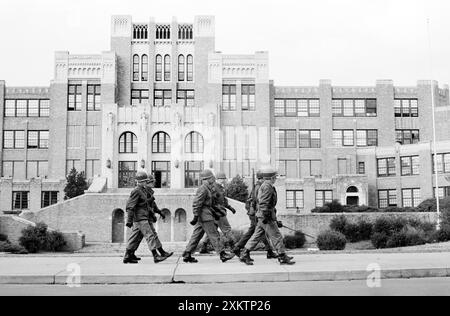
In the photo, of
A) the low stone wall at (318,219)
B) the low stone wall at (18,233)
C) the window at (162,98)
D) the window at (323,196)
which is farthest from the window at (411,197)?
the low stone wall at (18,233)

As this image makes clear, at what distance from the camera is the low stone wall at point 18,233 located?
38.0 meters

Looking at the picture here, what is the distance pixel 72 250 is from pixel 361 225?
673 inches

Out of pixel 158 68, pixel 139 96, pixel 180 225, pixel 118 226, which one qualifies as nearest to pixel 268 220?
pixel 118 226

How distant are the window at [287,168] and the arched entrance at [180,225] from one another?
57.4ft

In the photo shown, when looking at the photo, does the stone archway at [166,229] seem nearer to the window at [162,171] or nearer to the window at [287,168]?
the window at [162,171]

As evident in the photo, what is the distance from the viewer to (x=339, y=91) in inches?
2581

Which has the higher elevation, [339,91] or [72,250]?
[339,91]

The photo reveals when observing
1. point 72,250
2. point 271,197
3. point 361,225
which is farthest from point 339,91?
point 271,197

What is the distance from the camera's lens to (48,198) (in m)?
58.1

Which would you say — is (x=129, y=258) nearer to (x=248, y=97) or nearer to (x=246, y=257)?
(x=246, y=257)

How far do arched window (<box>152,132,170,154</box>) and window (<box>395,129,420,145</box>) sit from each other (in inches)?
944

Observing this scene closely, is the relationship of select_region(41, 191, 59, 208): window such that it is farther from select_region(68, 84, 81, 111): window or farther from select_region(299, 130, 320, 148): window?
select_region(299, 130, 320, 148): window

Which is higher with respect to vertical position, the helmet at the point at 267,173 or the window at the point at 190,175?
the window at the point at 190,175
